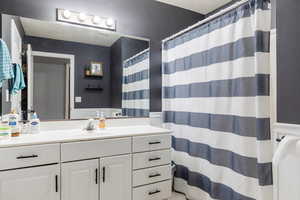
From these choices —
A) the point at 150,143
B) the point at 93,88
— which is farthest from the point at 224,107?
the point at 93,88

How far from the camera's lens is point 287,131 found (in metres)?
1.83

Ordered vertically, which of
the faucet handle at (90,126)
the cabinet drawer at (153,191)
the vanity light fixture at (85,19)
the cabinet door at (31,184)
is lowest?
the cabinet drawer at (153,191)

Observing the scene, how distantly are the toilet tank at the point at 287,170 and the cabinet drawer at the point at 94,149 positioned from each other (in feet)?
3.92

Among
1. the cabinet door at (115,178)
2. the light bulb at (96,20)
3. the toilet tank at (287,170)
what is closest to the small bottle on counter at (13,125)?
the cabinet door at (115,178)

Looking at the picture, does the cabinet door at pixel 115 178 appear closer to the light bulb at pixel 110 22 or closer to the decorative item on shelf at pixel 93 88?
the decorative item on shelf at pixel 93 88

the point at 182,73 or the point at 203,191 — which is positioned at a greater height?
the point at 182,73

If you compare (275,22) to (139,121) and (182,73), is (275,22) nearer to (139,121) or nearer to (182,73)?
(182,73)

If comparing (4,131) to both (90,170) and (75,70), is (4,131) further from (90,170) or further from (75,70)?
(75,70)

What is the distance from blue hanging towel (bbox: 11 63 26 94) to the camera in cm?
187

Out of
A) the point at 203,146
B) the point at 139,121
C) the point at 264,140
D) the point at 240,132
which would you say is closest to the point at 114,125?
the point at 139,121

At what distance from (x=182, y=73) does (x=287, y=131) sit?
1208mm

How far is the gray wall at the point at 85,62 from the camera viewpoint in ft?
6.84

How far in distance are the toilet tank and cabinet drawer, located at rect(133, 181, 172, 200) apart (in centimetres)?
99

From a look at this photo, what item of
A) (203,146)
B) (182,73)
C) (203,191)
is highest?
(182,73)
